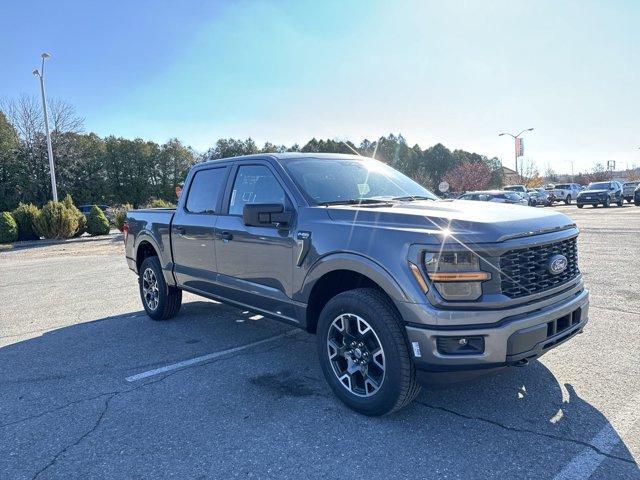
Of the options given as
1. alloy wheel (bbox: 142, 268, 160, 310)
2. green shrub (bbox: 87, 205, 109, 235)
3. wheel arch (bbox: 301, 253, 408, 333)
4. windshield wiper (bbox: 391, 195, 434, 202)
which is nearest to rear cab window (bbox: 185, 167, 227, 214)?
alloy wheel (bbox: 142, 268, 160, 310)

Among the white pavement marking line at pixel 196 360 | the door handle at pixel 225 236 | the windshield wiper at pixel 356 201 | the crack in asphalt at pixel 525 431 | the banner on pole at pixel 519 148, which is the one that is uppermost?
the banner on pole at pixel 519 148

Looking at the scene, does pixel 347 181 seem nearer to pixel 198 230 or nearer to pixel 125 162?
pixel 198 230

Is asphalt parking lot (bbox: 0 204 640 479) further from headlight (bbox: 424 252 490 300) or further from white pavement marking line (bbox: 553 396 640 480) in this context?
headlight (bbox: 424 252 490 300)

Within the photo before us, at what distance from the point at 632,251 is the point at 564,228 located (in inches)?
339

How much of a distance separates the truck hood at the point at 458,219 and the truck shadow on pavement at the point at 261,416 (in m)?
1.01

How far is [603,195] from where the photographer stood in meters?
32.6

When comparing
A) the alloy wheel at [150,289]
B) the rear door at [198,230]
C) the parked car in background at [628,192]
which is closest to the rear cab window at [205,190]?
the rear door at [198,230]

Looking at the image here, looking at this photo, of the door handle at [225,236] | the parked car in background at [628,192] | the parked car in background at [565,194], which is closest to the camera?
the door handle at [225,236]

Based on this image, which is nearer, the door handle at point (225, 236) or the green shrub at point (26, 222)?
the door handle at point (225, 236)

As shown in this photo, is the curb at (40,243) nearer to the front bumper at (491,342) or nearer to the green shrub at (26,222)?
the green shrub at (26,222)

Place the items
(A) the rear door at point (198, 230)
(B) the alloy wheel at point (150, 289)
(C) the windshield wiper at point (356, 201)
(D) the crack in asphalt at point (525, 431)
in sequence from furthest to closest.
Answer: (B) the alloy wheel at point (150, 289)
(A) the rear door at point (198, 230)
(C) the windshield wiper at point (356, 201)
(D) the crack in asphalt at point (525, 431)

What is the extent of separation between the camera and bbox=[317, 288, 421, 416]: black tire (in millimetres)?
3156

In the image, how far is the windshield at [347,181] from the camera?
13.8ft

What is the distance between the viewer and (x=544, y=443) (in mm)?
2986
